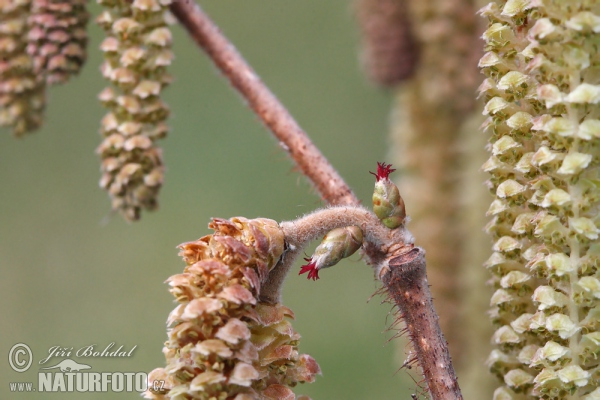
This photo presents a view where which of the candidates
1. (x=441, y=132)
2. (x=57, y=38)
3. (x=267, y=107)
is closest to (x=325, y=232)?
(x=267, y=107)

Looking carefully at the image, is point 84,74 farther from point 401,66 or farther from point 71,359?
point 71,359

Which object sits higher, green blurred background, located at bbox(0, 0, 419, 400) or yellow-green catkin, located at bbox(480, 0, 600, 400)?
green blurred background, located at bbox(0, 0, 419, 400)

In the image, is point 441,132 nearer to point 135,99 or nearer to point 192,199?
point 135,99

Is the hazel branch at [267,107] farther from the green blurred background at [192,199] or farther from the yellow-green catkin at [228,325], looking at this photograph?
the green blurred background at [192,199]

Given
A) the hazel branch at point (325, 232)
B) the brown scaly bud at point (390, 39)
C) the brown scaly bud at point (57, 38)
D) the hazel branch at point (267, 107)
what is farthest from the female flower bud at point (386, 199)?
the brown scaly bud at point (390, 39)

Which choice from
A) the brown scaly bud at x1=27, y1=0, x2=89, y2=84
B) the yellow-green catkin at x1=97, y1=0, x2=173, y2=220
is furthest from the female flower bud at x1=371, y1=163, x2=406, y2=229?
the brown scaly bud at x1=27, y1=0, x2=89, y2=84

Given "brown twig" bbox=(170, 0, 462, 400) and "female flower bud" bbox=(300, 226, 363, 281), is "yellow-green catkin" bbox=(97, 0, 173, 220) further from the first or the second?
"female flower bud" bbox=(300, 226, 363, 281)

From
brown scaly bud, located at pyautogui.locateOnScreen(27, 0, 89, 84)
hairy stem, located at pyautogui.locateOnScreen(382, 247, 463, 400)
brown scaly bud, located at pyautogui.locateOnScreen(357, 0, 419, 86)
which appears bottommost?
hairy stem, located at pyautogui.locateOnScreen(382, 247, 463, 400)

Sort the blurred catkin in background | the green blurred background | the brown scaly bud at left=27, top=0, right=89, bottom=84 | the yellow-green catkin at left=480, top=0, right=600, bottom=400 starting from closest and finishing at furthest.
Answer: the yellow-green catkin at left=480, top=0, right=600, bottom=400 → the brown scaly bud at left=27, top=0, right=89, bottom=84 → the blurred catkin in background → the green blurred background
